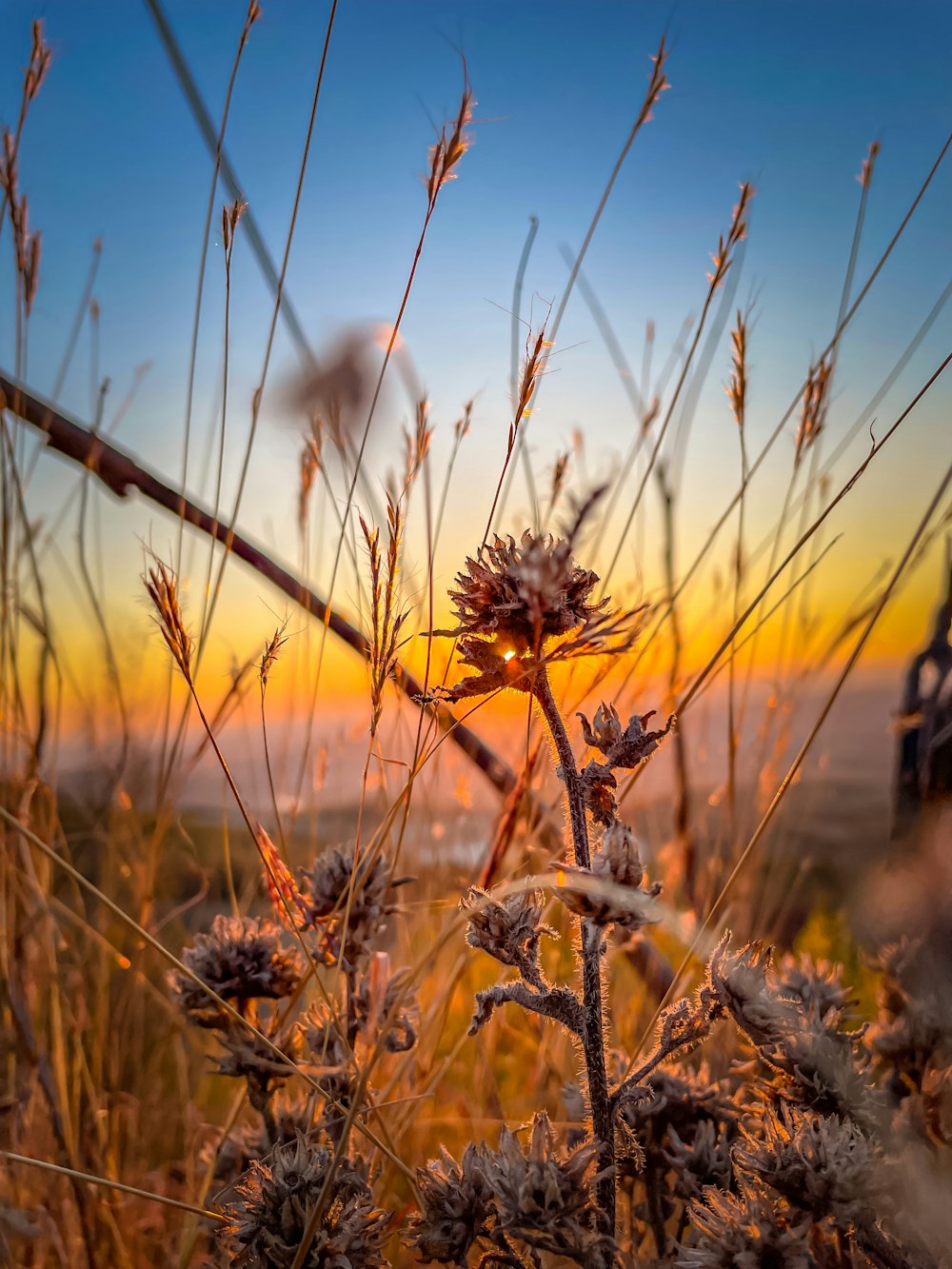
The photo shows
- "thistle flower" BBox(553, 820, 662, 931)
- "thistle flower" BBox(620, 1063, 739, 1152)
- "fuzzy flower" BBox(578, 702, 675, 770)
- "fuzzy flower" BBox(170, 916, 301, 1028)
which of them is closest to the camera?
"thistle flower" BBox(553, 820, 662, 931)

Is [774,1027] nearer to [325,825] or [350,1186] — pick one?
[350,1186]

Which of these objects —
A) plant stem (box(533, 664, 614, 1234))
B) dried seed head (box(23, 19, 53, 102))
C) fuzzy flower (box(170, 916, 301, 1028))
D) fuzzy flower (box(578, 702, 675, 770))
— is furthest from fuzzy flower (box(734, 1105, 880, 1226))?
dried seed head (box(23, 19, 53, 102))

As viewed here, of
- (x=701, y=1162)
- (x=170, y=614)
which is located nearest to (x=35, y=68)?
(x=170, y=614)

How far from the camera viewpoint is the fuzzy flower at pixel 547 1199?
676 mm

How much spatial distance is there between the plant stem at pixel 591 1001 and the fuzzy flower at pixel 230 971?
19.2 inches

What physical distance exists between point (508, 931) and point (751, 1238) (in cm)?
30

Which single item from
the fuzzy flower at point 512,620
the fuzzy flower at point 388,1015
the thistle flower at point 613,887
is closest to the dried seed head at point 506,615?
the fuzzy flower at point 512,620

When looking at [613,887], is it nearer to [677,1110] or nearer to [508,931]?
[508,931]

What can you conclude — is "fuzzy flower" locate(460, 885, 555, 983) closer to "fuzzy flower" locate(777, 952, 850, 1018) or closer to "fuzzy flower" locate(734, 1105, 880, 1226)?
"fuzzy flower" locate(734, 1105, 880, 1226)

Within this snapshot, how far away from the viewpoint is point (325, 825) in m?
2.43

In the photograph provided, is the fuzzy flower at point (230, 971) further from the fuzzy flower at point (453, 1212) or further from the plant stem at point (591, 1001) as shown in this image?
the plant stem at point (591, 1001)

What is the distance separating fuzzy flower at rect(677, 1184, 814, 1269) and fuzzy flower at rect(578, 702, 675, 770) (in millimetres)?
374

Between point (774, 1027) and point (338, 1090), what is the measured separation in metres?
0.50

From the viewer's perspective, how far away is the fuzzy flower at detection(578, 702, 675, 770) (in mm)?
742
